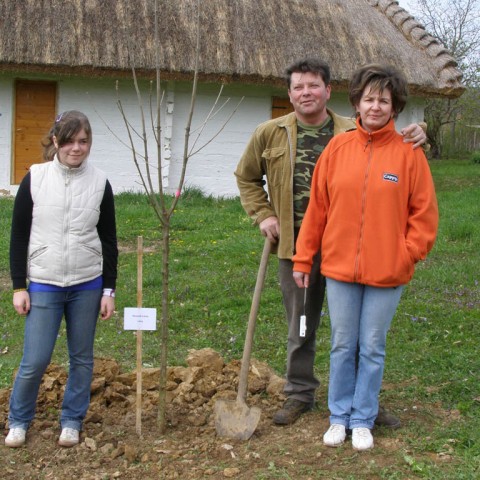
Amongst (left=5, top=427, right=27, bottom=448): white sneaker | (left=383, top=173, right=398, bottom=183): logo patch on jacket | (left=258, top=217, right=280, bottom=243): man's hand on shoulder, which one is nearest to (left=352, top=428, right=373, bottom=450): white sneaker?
(left=258, top=217, right=280, bottom=243): man's hand on shoulder

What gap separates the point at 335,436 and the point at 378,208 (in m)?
1.06

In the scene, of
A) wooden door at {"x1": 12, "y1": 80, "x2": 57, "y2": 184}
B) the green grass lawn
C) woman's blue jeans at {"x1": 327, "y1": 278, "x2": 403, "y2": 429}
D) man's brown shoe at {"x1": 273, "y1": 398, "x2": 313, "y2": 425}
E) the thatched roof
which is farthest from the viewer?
wooden door at {"x1": 12, "y1": 80, "x2": 57, "y2": 184}

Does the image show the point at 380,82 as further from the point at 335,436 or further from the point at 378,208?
the point at 335,436

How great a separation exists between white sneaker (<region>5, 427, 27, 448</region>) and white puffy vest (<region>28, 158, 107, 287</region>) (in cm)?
76

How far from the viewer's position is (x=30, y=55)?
11.1m

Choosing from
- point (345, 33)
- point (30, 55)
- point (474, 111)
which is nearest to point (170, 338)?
point (30, 55)

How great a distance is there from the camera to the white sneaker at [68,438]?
11.6 feet

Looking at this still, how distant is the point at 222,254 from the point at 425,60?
24.4ft

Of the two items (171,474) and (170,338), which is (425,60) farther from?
(171,474)

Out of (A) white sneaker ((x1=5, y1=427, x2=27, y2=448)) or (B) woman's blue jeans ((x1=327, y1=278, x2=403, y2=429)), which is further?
(A) white sneaker ((x1=5, y1=427, x2=27, y2=448))

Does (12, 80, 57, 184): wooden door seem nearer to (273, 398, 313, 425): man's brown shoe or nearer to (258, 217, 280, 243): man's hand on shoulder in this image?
(258, 217, 280, 243): man's hand on shoulder

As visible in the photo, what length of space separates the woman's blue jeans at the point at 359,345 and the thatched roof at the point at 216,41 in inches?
345

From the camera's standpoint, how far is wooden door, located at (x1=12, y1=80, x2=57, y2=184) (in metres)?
11.9

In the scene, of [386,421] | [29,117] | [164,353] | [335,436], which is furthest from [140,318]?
[29,117]
